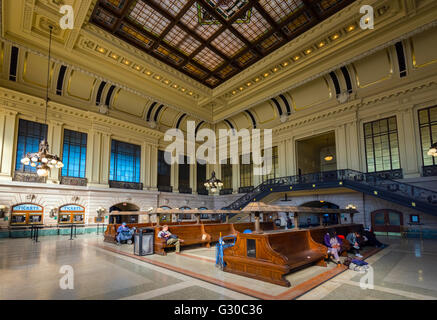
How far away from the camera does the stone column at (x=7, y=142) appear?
46.0 feet

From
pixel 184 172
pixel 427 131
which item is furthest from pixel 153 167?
pixel 427 131

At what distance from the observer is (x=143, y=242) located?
8039mm

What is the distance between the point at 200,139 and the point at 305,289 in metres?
21.3

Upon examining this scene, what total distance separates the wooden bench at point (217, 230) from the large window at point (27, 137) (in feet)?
39.1

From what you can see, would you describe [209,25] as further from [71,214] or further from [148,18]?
[71,214]

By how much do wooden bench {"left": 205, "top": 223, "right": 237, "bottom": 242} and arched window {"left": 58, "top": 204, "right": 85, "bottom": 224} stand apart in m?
10.4

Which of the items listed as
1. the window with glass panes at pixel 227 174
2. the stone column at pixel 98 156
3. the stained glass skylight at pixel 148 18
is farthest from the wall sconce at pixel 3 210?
the window with glass panes at pixel 227 174

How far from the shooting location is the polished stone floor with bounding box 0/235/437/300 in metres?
4.14

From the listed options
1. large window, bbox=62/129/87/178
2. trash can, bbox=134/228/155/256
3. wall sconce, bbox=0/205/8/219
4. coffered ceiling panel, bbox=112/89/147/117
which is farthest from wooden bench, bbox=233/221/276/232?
coffered ceiling panel, bbox=112/89/147/117

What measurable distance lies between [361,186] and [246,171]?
10655mm

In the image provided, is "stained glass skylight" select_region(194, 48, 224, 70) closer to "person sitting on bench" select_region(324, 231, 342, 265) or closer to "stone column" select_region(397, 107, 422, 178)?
"stone column" select_region(397, 107, 422, 178)

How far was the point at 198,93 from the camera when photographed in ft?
65.5

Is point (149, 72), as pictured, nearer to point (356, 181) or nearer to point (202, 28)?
point (202, 28)

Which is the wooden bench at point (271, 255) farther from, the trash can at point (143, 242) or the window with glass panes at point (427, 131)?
the window with glass panes at point (427, 131)
